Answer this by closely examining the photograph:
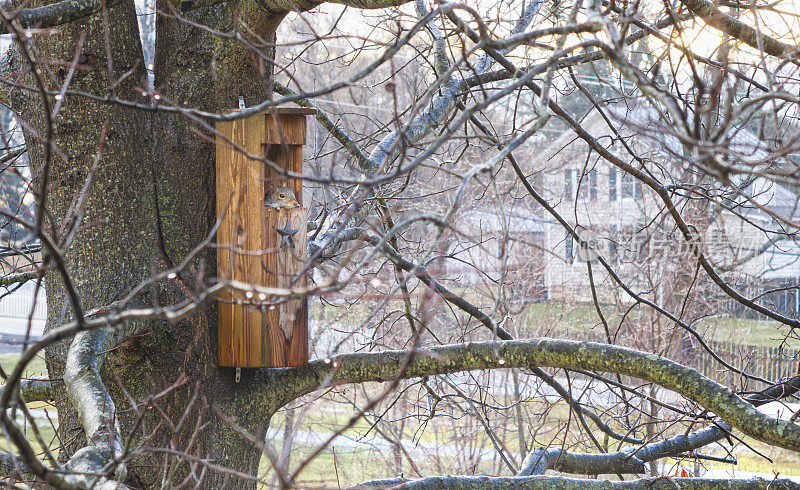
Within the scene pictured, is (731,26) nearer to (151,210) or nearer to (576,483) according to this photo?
(576,483)

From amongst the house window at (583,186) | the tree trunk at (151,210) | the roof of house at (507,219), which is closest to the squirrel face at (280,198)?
the tree trunk at (151,210)

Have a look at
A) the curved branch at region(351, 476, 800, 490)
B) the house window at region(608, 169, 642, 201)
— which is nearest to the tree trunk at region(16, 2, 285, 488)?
the curved branch at region(351, 476, 800, 490)

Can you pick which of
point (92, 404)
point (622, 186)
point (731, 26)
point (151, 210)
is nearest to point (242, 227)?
point (151, 210)

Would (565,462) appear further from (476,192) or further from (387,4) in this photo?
(476,192)

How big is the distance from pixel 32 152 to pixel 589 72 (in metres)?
15.9

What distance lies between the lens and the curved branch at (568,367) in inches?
92.1

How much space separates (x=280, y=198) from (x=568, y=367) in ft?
4.13

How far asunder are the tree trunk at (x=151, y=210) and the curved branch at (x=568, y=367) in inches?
12.9

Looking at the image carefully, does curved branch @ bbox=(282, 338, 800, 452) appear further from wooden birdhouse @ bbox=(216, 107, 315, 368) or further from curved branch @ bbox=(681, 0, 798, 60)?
curved branch @ bbox=(681, 0, 798, 60)

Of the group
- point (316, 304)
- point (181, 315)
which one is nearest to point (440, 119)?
point (181, 315)

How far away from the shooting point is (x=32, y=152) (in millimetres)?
2777

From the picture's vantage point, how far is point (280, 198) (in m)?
2.93

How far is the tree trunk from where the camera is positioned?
2654mm

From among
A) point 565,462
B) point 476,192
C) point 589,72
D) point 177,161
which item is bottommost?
point 565,462
